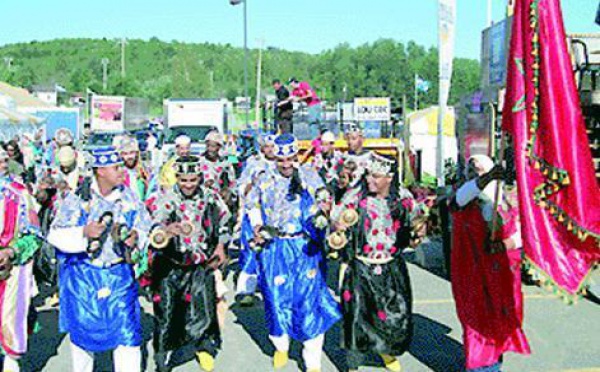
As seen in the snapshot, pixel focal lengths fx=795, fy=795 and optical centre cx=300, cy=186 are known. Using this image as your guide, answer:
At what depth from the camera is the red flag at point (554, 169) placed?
4.25m

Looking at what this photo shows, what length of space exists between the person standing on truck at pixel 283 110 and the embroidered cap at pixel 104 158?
32.4ft

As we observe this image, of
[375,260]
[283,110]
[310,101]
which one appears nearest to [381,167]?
[375,260]

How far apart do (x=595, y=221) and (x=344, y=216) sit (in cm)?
206

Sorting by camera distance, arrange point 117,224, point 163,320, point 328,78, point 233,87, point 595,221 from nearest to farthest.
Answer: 1. point 595,221
2. point 117,224
3. point 163,320
4. point 328,78
5. point 233,87

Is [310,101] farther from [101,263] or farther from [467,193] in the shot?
[101,263]

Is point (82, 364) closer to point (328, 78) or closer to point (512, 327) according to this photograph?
point (512, 327)

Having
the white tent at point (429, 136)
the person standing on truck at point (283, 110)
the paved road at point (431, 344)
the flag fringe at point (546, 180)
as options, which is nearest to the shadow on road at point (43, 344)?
the paved road at point (431, 344)

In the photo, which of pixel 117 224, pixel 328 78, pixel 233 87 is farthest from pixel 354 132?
pixel 233 87

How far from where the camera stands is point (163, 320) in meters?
6.17

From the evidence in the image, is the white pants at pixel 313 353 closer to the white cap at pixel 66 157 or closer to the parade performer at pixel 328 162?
the parade performer at pixel 328 162

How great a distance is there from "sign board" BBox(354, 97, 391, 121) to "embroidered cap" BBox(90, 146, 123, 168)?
42.6 ft

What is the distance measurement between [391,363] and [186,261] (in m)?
1.90

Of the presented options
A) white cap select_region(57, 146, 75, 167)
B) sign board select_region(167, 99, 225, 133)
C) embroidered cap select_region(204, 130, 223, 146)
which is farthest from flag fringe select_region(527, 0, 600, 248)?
sign board select_region(167, 99, 225, 133)

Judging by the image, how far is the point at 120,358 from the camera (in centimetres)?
552
